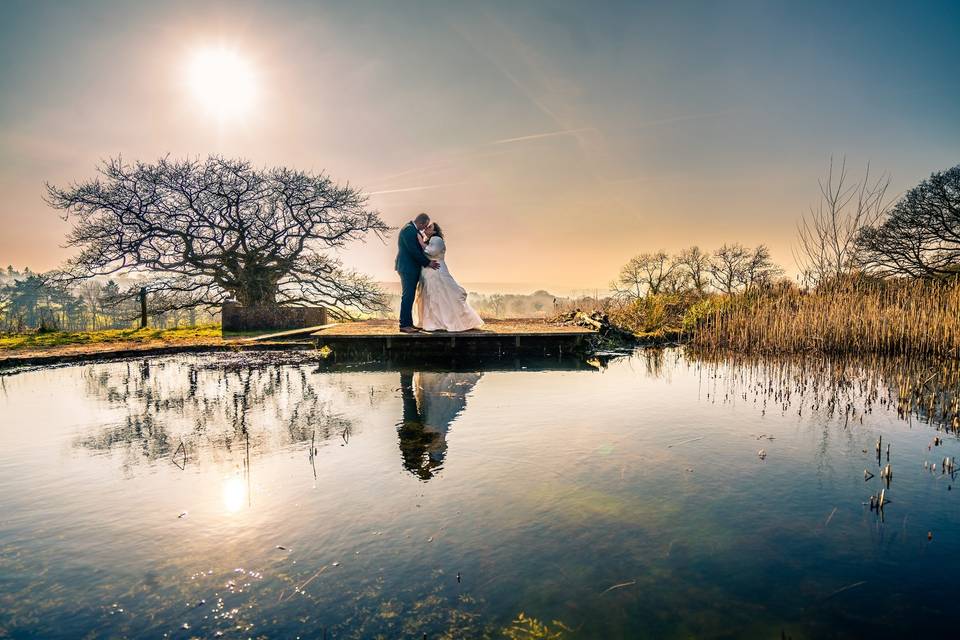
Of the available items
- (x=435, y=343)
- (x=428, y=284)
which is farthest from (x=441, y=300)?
(x=435, y=343)

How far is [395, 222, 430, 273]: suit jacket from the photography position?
14.2 metres

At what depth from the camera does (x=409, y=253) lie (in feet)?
46.9

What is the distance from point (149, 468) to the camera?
5.65 metres

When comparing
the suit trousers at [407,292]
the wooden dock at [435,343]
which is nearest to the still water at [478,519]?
the wooden dock at [435,343]

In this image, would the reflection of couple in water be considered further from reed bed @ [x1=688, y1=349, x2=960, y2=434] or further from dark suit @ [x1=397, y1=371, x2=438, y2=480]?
reed bed @ [x1=688, y1=349, x2=960, y2=434]

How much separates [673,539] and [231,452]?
5199mm

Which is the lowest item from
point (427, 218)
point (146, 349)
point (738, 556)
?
point (738, 556)

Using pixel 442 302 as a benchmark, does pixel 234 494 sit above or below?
below

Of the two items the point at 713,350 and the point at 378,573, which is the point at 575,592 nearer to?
the point at 378,573

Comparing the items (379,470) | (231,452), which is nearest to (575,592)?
(379,470)

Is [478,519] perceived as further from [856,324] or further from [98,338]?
[98,338]

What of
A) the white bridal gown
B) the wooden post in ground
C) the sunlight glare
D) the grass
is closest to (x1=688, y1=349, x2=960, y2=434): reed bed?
the white bridal gown

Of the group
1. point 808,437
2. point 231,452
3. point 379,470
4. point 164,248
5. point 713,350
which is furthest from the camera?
point 164,248

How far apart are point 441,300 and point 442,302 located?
0.07m
